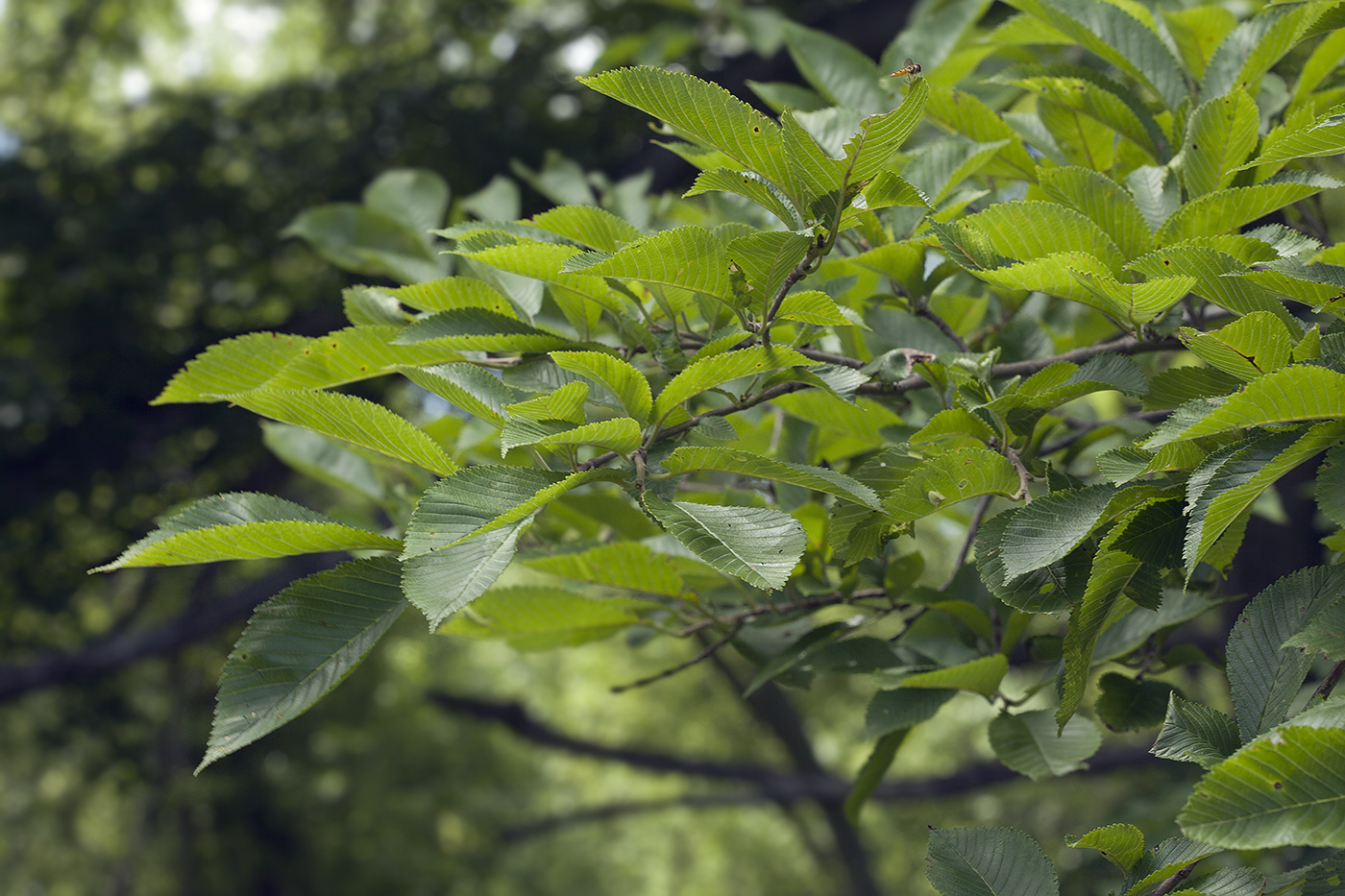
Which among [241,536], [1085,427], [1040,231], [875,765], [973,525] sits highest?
[1040,231]

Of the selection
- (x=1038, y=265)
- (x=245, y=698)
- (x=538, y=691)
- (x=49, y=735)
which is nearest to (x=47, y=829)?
(x=49, y=735)

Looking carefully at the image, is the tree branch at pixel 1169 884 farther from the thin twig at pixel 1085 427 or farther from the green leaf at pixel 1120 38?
the green leaf at pixel 1120 38

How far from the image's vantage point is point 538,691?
11328 mm

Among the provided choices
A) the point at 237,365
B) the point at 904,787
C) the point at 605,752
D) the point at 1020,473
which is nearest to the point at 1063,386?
the point at 1020,473

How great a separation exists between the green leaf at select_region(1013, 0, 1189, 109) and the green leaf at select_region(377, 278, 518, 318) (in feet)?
2.17

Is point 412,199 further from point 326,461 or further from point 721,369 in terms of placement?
point 721,369

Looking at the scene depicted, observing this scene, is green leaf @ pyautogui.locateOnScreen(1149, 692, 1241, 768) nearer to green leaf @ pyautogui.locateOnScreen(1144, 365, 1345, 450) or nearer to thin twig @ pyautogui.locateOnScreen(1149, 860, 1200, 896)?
thin twig @ pyautogui.locateOnScreen(1149, 860, 1200, 896)

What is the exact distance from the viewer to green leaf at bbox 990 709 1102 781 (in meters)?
0.98

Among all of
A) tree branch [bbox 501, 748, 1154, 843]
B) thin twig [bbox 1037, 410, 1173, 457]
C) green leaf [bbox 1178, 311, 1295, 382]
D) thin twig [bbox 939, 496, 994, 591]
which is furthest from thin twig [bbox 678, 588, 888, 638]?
tree branch [bbox 501, 748, 1154, 843]

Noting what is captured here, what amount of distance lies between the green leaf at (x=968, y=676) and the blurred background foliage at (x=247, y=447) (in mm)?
957

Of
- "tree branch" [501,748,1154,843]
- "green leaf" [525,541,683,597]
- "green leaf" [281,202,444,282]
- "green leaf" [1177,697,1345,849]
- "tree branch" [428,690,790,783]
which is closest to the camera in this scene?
"green leaf" [1177,697,1345,849]

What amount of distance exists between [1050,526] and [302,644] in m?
0.61

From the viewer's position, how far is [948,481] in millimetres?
787

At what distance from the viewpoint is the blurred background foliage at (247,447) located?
3.60 meters
